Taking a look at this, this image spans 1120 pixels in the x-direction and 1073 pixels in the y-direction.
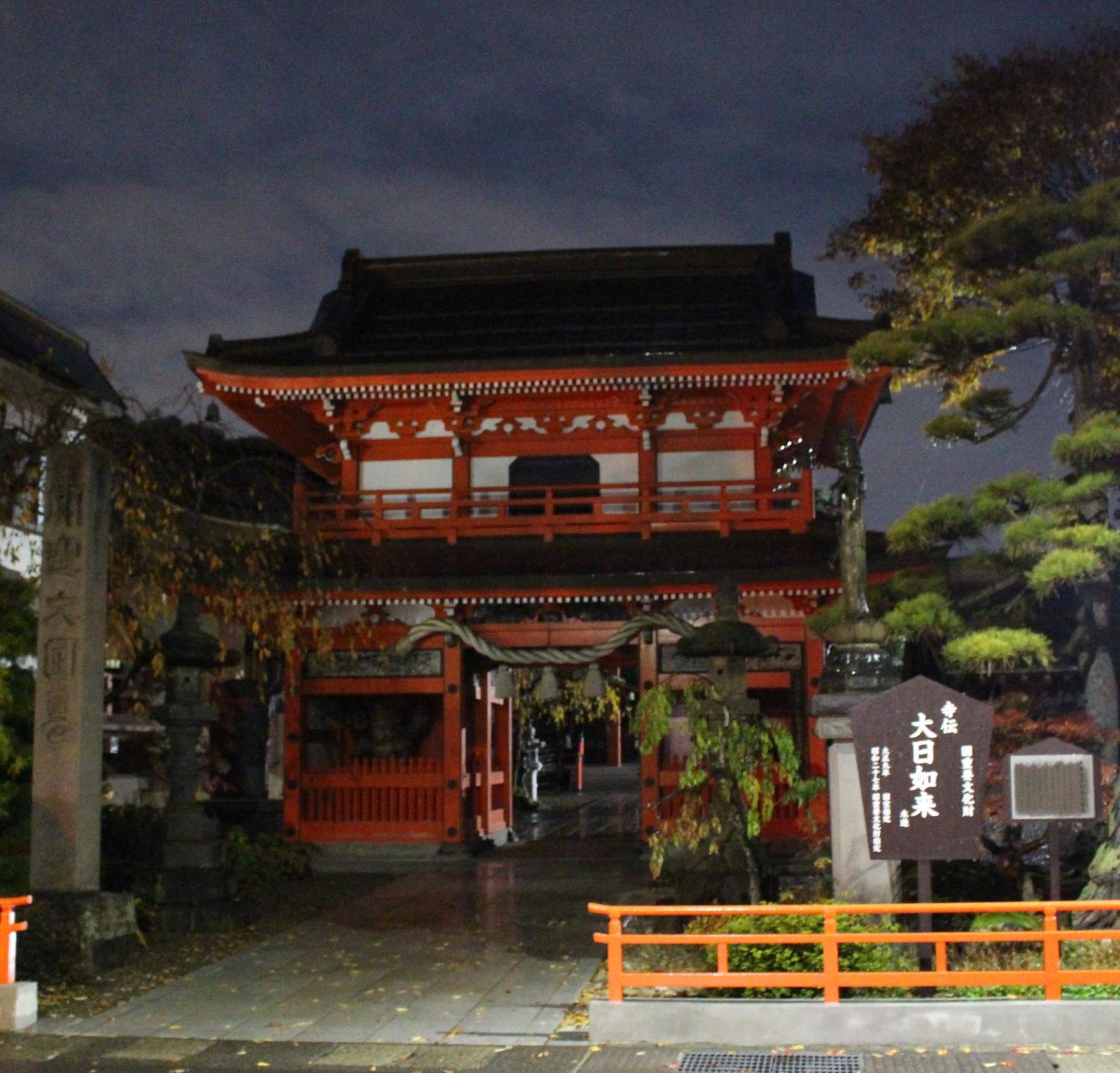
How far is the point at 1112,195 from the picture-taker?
1290 cm

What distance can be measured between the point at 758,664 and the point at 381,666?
5.72 meters

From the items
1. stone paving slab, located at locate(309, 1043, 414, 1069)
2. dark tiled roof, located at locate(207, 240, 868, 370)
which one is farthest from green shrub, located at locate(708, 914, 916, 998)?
dark tiled roof, located at locate(207, 240, 868, 370)

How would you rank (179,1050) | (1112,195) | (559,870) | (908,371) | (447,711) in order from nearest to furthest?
(179,1050) → (1112,195) → (908,371) → (559,870) → (447,711)

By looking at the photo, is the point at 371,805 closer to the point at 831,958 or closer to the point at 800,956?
the point at 800,956

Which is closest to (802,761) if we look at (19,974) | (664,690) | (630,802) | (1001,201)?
(664,690)

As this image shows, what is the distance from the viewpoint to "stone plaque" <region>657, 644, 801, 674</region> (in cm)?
2033

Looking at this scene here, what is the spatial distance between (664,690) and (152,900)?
618 centimetres

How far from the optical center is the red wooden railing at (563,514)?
20672mm

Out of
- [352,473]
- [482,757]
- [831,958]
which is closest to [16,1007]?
[831,958]

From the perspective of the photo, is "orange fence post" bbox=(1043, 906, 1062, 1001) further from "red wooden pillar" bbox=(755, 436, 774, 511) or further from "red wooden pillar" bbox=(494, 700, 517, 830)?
"red wooden pillar" bbox=(494, 700, 517, 830)

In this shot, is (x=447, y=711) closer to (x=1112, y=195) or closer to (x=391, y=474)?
(x=391, y=474)

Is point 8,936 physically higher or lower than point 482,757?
lower

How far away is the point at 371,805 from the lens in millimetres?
20672

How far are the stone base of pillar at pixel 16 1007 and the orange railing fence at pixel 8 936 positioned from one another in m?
0.10
